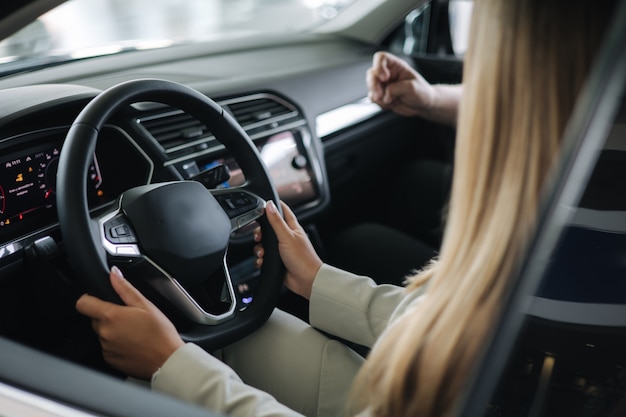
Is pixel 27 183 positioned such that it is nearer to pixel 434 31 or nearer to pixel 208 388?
pixel 208 388

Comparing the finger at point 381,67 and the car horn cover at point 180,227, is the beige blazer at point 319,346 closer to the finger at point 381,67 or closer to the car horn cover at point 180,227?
the car horn cover at point 180,227

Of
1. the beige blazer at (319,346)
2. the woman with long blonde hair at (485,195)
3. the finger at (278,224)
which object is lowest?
the beige blazer at (319,346)

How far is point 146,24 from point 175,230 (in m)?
1.28

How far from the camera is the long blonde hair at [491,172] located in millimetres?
725

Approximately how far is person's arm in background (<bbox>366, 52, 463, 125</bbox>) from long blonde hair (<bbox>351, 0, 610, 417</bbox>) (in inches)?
44.9

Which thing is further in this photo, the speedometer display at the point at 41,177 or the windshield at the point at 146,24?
the windshield at the point at 146,24

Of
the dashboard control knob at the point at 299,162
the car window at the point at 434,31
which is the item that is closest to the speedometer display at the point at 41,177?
the dashboard control knob at the point at 299,162

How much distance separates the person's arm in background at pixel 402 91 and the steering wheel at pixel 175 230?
69cm

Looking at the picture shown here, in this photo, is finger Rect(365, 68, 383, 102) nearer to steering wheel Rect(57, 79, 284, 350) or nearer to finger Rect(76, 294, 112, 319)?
steering wheel Rect(57, 79, 284, 350)

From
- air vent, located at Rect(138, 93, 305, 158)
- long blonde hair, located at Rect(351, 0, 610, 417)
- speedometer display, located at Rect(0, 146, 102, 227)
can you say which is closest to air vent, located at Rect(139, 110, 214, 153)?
air vent, located at Rect(138, 93, 305, 158)

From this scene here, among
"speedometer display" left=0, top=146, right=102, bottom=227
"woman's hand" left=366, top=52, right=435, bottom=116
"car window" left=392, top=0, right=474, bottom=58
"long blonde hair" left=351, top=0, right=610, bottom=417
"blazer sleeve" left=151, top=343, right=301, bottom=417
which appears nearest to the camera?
"long blonde hair" left=351, top=0, right=610, bottom=417

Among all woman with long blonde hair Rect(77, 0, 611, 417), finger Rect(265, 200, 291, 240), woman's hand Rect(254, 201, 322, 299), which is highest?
woman with long blonde hair Rect(77, 0, 611, 417)

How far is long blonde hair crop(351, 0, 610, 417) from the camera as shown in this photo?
0.73 metres

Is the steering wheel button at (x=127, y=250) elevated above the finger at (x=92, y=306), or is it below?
above
